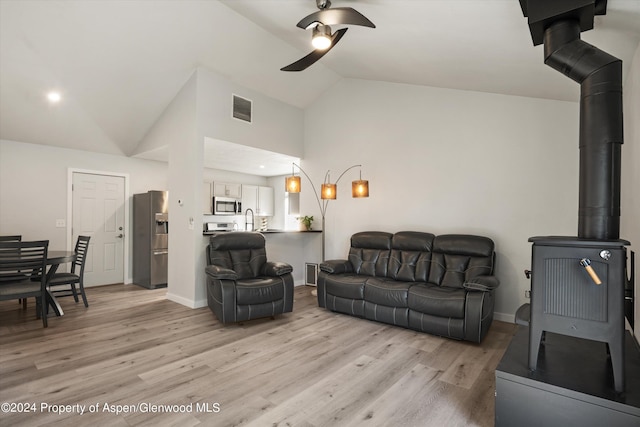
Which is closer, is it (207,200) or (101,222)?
(101,222)

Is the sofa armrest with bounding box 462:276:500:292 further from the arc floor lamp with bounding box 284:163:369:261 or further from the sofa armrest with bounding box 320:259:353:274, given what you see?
the arc floor lamp with bounding box 284:163:369:261

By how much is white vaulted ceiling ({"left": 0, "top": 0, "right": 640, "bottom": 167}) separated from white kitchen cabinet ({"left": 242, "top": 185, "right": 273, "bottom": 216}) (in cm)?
268

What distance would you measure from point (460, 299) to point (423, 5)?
262cm

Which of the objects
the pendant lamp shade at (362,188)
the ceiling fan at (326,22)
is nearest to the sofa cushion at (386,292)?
the pendant lamp shade at (362,188)

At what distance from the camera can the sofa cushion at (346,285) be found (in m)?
4.01

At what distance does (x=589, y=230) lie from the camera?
1.92 m

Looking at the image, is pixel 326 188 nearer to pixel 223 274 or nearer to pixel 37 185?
pixel 223 274

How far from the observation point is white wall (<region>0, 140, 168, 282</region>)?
16.1 ft

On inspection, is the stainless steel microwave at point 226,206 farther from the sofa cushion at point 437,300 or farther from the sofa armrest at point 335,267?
the sofa cushion at point 437,300

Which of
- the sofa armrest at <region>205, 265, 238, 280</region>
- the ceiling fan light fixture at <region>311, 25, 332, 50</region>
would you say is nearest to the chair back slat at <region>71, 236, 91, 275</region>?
the sofa armrest at <region>205, 265, 238, 280</region>

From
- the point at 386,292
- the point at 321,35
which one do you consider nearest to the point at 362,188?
the point at 386,292

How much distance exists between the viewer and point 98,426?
1.95 metres

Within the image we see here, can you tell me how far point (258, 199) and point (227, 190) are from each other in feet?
2.88

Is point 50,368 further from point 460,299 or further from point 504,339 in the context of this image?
point 504,339
